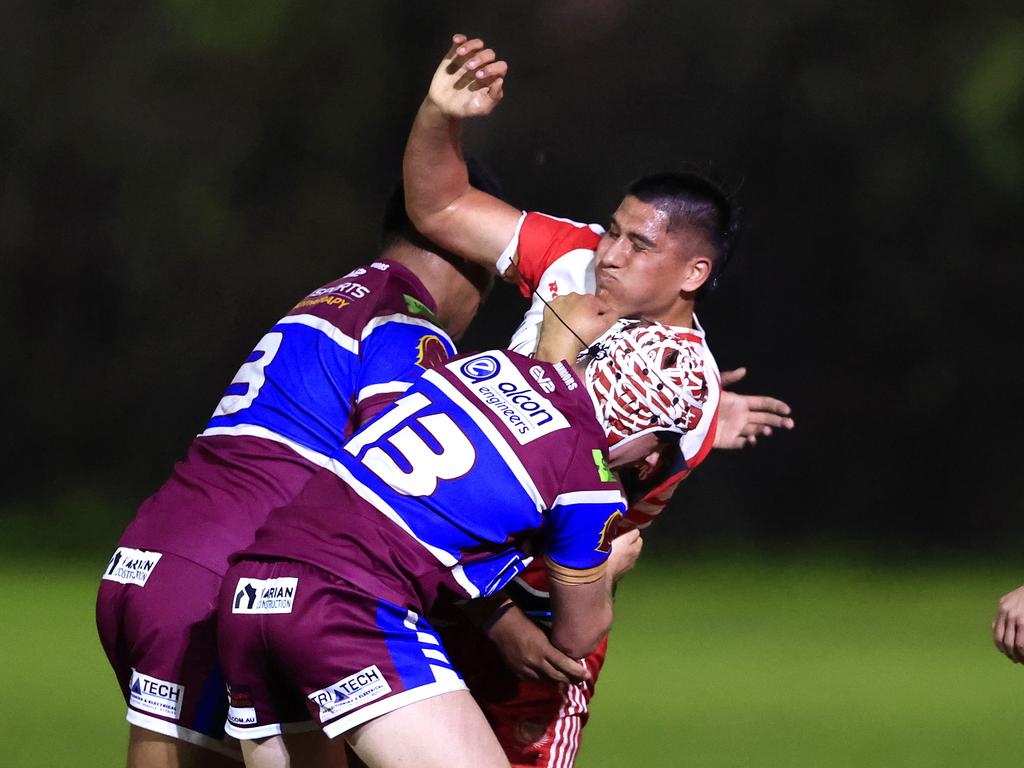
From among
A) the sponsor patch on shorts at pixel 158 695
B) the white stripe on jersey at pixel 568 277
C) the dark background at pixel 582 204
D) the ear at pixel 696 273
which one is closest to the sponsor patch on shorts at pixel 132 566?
the sponsor patch on shorts at pixel 158 695

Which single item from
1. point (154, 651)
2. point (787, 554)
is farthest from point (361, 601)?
point (787, 554)

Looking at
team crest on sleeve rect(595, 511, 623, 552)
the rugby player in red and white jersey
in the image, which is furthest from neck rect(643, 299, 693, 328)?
team crest on sleeve rect(595, 511, 623, 552)

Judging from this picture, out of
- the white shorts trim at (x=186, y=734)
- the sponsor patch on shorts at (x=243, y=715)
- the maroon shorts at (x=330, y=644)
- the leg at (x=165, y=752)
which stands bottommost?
the leg at (x=165, y=752)

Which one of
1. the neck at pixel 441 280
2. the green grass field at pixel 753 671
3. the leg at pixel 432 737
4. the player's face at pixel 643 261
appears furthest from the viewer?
the green grass field at pixel 753 671

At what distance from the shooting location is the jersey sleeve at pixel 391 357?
3.19 metres

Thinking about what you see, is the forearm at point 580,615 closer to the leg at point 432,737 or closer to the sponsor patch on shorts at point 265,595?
the leg at point 432,737

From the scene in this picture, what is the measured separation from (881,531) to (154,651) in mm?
7302

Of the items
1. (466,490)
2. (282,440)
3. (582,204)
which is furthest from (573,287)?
(582,204)

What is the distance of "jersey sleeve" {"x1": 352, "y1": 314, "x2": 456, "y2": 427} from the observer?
10.5ft

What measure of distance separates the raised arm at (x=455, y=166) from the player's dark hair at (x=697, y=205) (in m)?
0.39

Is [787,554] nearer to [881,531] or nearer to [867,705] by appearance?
[881,531]

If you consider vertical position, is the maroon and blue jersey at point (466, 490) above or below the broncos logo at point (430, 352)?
below

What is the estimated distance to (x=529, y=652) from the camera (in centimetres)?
324

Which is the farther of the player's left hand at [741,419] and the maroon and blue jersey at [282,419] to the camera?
the player's left hand at [741,419]
